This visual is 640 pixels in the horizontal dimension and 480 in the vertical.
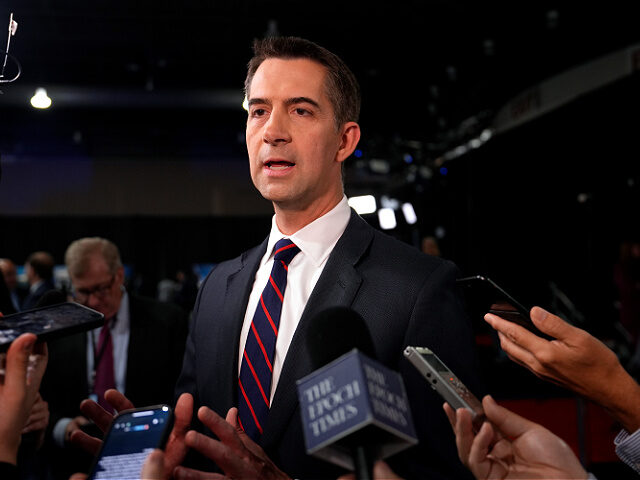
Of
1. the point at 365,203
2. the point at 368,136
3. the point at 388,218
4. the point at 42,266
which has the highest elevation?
the point at 368,136

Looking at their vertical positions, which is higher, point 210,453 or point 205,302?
point 205,302

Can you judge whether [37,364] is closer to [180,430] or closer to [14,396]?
[14,396]

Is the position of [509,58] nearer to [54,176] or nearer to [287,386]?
[287,386]

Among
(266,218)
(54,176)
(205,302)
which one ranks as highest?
(54,176)

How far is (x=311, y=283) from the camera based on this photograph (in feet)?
4.88

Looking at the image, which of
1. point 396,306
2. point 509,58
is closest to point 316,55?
point 396,306

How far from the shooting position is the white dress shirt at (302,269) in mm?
1440

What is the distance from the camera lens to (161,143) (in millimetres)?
13242

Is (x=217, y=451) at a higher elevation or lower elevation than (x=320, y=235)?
lower

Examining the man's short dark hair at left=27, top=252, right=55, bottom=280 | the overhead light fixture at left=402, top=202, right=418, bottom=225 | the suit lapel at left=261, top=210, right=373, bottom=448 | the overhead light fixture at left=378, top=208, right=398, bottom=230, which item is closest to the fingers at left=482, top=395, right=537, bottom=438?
the suit lapel at left=261, top=210, right=373, bottom=448

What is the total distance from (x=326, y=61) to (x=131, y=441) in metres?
1.00

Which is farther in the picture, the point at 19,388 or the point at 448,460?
the point at 448,460

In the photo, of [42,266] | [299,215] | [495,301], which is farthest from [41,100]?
[42,266]

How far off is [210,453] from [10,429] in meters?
0.29
